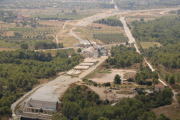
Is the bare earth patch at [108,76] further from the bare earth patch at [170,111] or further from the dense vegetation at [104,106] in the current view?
the bare earth patch at [170,111]

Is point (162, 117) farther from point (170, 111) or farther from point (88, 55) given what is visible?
point (88, 55)

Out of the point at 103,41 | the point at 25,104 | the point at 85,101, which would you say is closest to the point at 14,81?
the point at 25,104

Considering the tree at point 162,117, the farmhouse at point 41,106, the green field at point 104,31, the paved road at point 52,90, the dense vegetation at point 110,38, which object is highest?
the green field at point 104,31

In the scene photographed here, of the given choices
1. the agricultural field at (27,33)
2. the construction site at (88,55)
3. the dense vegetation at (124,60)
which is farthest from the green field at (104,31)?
the dense vegetation at (124,60)

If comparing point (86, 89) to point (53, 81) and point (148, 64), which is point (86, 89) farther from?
point (148, 64)

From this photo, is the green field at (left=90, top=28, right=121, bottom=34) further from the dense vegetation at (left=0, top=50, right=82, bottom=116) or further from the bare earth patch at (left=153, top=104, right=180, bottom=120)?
the bare earth patch at (left=153, top=104, right=180, bottom=120)

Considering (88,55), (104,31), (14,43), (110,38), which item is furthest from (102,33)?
(88,55)
